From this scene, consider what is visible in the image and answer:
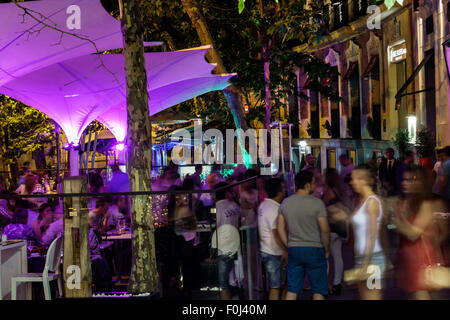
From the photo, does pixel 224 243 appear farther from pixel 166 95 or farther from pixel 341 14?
pixel 341 14

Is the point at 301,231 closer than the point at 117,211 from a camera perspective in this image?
Yes

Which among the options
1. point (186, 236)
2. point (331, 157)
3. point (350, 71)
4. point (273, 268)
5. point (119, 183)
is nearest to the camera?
point (186, 236)

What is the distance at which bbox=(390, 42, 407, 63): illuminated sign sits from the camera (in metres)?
25.7

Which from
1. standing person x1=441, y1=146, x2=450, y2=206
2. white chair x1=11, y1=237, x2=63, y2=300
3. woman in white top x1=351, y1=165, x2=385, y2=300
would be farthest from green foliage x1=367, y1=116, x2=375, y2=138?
white chair x1=11, y1=237, x2=63, y2=300

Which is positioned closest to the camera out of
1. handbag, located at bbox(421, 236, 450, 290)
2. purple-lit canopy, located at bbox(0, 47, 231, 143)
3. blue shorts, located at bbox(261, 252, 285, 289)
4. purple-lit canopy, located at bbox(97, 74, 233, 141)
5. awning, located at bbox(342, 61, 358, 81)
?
→ handbag, located at bbox(421, 236, 450, 290)

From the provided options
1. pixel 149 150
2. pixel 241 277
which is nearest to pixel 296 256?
pixel 241 277

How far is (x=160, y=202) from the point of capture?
7.03 m

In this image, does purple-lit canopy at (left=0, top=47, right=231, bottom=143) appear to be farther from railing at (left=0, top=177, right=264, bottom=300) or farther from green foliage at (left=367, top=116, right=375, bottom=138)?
green foliage at (left=367, top=116, right=375, bottom=138)

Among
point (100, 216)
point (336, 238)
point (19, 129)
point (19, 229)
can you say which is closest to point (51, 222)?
point (100, 216)

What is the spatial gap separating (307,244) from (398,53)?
2078cm

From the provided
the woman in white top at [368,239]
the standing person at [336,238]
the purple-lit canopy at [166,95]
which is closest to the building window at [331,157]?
the purple-lit canopy at [166,95]

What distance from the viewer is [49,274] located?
773 centimetres

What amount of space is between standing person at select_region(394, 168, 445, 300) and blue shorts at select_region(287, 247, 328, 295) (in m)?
0.80
